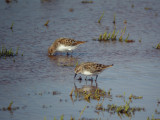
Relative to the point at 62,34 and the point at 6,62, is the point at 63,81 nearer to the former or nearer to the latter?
the point at 6,62

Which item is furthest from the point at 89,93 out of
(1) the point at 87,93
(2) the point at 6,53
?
(2) the point at 6,53

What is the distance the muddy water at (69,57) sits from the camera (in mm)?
11492

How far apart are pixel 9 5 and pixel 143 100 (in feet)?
58.9

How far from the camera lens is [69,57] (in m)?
A: 18.0

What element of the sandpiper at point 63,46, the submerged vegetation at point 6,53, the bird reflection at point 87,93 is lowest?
the bird reflection at point 87,93

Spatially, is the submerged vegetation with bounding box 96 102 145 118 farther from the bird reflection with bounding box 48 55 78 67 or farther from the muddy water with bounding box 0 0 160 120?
the bird reflection with bounding box 48 55 78 67

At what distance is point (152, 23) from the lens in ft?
79.9

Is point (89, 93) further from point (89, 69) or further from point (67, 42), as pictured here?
point (67, 42)

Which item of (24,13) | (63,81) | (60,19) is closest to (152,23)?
(60,19)

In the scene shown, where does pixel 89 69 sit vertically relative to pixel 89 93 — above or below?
above

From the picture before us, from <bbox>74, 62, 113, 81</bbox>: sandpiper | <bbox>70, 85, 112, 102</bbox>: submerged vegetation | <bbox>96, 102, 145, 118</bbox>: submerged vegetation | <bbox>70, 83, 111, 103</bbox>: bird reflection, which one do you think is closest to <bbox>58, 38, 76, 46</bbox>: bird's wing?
<bbox>74, 62, 113, 81</bbox>: sandpiper

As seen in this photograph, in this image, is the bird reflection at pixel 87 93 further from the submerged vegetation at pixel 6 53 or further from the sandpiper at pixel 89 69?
the submerged vegetation at pixel 6 53

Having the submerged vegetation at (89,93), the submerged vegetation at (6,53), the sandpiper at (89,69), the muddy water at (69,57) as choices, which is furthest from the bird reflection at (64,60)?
the submerged vegetation at (89,93)

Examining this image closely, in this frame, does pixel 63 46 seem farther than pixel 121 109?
Yes
